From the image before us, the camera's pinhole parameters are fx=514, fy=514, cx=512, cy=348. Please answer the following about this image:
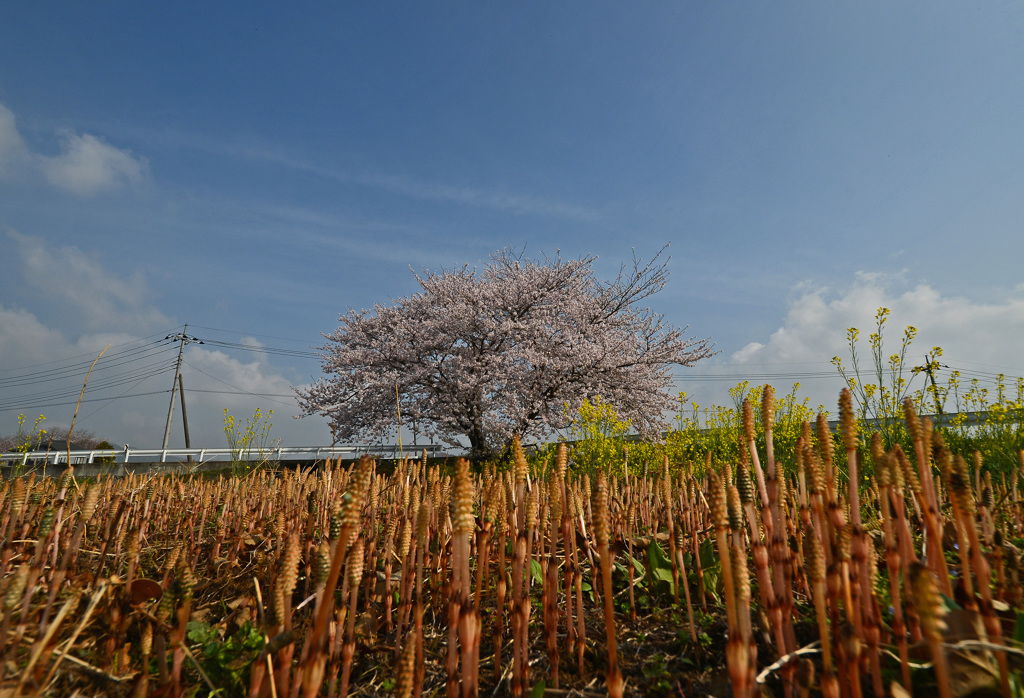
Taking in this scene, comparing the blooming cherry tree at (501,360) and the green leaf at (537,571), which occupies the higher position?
the blooming cherry tree at (501,360)

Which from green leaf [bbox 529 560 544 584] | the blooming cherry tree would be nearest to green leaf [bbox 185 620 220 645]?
green leaf [bbox 529 560 544 584]

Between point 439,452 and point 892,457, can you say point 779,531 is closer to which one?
point 892,457

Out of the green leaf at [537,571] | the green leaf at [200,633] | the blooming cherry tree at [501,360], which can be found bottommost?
the green leaf at [200,633]

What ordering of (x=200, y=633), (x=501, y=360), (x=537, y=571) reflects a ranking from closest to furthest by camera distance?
(x=200, y=633) < (x=537, y=571) < (x=501, y=360)

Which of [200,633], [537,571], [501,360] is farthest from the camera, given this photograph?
[501,360]

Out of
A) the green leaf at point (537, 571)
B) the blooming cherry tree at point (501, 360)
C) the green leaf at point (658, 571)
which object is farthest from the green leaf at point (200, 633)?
the blooming cherry tree at point (501, 360)

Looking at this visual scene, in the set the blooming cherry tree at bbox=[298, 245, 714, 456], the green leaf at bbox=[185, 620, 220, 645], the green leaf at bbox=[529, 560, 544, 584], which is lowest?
the green leaf at bbox=[185, 620, 220, 645]

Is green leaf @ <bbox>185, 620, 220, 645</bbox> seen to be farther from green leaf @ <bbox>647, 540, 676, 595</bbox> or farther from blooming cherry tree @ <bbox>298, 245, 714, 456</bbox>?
blooming cherry tree @ <bbox>298, 245, 714, 456</bbox>

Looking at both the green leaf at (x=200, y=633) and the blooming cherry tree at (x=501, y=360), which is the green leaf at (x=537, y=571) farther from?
the blooming cherry tree at (x=501, y=360)

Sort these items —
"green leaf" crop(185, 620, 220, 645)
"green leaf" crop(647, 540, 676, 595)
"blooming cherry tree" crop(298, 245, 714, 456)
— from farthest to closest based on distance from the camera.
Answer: "blooming cherry tree" crop(298, 245, 714, 456)
"green leaf" crop(647, 540, 676, 595)
"green leaf" crop(185, 620, 220, 645)

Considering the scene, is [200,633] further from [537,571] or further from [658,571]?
[658,571]

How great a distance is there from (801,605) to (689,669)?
0.68 meters

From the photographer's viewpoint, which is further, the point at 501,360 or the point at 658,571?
the point at 501,360

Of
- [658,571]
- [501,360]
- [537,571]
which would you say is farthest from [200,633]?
[501,360]
